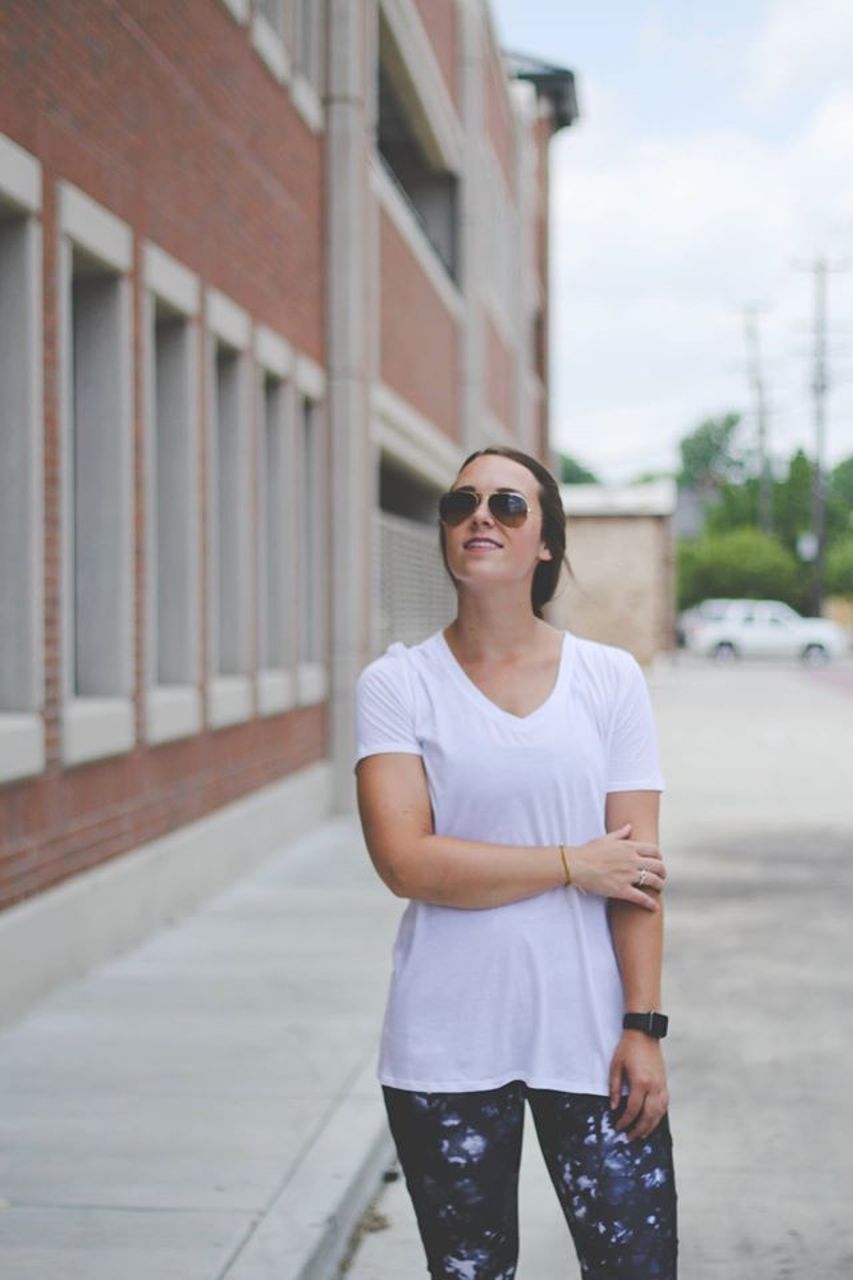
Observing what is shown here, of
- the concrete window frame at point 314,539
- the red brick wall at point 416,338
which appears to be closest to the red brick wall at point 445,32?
the red brick wall at point 416,338

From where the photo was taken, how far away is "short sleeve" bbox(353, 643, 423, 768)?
3.12m

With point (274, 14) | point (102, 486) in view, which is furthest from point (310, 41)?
point (102, 486)

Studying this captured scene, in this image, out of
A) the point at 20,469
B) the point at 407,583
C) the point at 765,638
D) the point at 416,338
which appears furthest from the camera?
the point at 765,638

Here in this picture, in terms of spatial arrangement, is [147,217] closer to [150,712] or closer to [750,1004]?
[150,712]

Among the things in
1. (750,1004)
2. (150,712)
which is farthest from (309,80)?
(750,1004)

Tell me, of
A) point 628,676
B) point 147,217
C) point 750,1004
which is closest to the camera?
point 628,676

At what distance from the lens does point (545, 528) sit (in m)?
3.25

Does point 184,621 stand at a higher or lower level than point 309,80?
lower

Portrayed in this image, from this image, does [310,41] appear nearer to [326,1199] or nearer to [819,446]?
[326,1199]

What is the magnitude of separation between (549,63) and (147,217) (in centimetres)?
3480

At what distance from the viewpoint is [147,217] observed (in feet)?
34.4

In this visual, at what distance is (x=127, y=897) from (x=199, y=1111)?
11.6ft

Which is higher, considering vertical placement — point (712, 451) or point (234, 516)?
point (712, 451)

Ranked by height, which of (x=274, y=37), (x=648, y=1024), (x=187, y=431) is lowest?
(x=648, y=1024)
